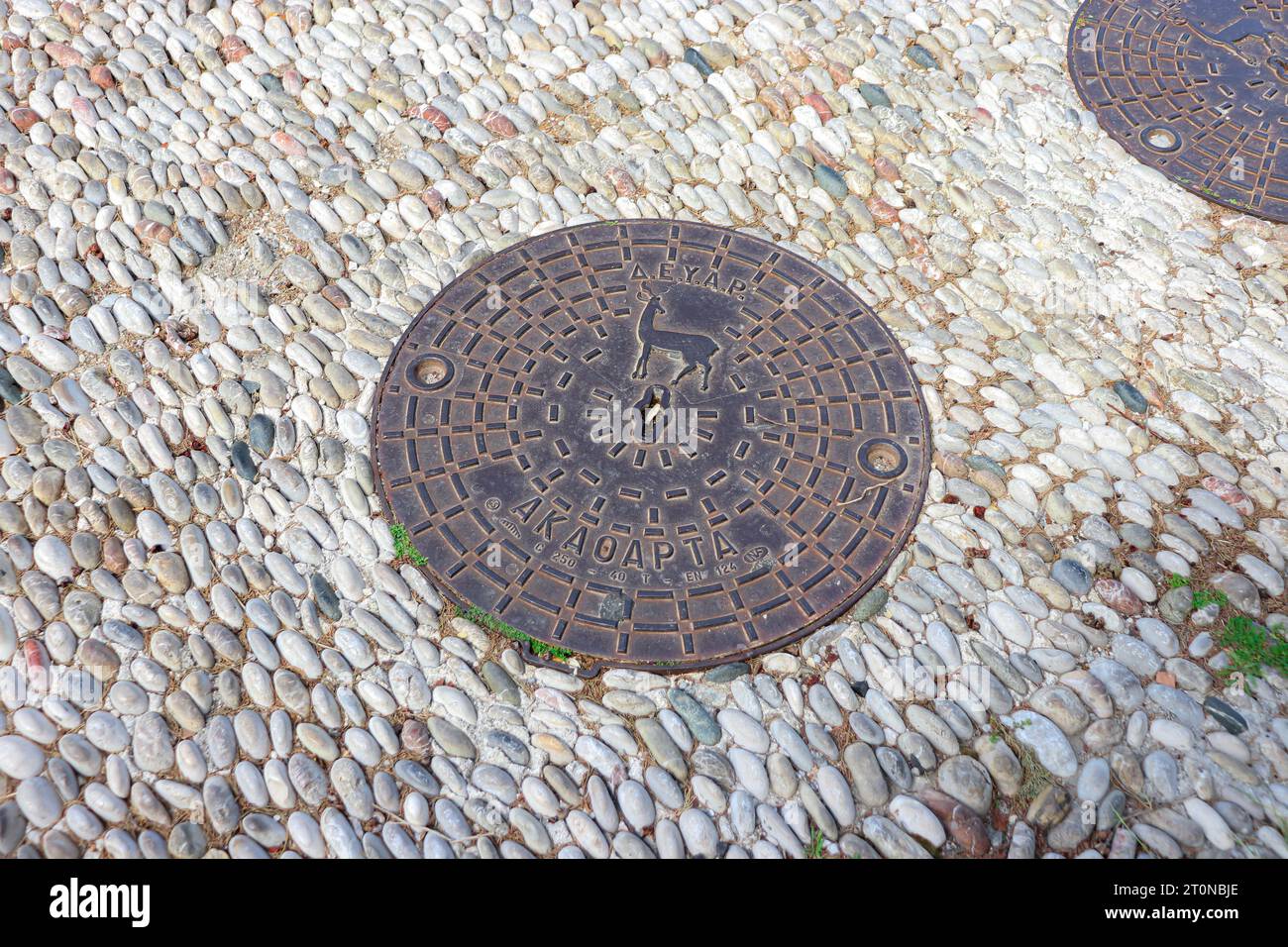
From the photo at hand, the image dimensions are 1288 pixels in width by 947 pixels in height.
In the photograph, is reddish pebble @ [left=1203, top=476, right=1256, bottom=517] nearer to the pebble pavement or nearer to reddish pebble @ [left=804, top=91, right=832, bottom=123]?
the pebble pavement

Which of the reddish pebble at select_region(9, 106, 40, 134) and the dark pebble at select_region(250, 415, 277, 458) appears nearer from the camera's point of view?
the dark pebble at select_region(250, 415, 277, 458)

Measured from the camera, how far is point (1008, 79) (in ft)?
18.6

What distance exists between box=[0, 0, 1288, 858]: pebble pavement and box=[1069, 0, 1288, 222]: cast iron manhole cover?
157mm

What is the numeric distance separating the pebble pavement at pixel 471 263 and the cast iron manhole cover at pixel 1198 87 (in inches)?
6.2

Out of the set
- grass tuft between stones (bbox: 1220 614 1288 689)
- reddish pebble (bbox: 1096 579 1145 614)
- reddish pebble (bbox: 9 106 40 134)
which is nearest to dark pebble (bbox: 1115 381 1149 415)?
reddish pebble (bbox: 1096 579 1145 614)

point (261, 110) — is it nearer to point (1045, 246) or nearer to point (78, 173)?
point (78, 173)

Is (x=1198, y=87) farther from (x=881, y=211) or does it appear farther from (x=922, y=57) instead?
(x=881, y=211)

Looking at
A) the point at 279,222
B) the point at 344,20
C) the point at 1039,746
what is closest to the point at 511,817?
the point at 1039,746

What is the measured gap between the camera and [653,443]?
14.1ft

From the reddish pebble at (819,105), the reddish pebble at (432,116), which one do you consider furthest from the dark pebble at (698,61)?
the reddish pebble at (432,116)

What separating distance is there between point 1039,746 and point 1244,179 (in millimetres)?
3299

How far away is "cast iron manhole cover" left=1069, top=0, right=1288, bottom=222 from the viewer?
5.32 meters

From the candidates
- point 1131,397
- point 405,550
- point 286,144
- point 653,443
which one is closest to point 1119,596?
point 1131,397

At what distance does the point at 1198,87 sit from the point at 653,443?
3710 millimetres
